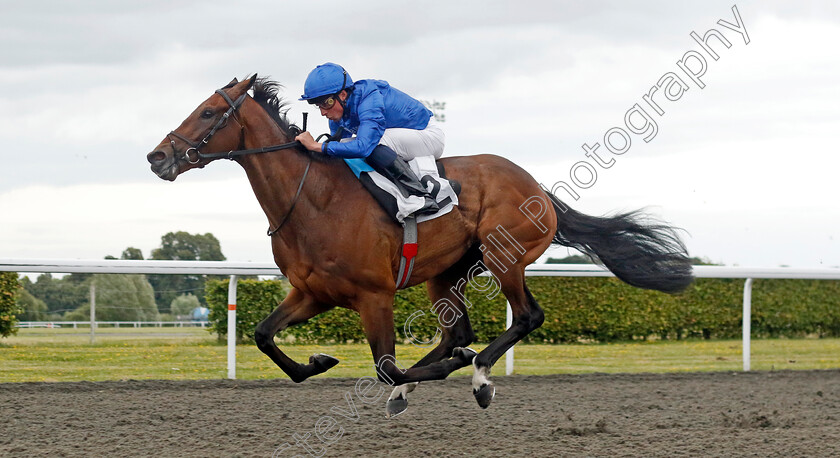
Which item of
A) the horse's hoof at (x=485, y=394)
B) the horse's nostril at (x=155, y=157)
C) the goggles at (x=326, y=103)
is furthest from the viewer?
the horse's hoof at (x=485, y=394)

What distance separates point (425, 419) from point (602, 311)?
A: 23.6 feet

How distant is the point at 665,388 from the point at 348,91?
4.56m

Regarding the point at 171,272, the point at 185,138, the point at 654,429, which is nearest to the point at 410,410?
the point at 654,429

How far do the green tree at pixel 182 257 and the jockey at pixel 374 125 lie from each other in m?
3.96

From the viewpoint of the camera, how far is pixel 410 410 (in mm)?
6164

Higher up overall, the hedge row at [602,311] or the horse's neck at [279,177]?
the horse's neck at [279,177]

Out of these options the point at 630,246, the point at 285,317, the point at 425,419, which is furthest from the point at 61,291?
the point at 630,246

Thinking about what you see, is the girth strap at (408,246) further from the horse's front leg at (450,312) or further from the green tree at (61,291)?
the green tree at (61,291)

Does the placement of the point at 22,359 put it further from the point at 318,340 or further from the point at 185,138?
the point at 185,138

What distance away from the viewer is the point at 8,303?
7594 millimetres

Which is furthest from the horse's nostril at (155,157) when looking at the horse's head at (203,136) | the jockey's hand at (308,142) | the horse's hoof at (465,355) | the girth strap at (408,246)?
the horse's hoof at (465,355)

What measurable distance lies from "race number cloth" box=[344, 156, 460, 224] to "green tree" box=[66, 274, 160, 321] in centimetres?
426

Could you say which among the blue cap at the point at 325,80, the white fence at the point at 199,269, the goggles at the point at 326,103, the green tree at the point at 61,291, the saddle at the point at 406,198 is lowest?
the green tree at the point at 61,291

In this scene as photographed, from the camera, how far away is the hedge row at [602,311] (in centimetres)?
922
